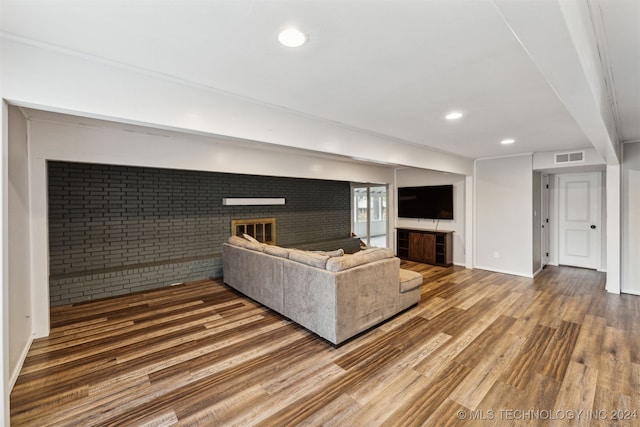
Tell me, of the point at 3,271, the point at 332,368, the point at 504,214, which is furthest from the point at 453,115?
the point at 3,271

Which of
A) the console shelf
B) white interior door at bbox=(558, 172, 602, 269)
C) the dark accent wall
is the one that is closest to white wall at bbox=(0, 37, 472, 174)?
the dark accent wall

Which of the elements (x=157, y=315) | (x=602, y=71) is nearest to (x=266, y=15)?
(x=602, y=71)

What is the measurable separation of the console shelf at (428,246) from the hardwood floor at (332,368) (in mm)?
2348

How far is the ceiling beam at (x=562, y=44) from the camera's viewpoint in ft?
3.07

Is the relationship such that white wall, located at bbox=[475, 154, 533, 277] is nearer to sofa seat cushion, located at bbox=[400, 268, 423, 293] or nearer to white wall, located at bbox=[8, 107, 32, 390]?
sofa seat cushion, located at bbox=[400, 268, 423, 293]

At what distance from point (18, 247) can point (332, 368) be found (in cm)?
297

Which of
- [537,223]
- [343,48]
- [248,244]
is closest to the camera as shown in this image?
[343,48]

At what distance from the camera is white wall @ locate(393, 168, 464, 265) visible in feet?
20.3

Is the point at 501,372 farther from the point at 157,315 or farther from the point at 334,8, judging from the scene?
the point at 157,315

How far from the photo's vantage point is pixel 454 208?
Result: 20.6 feet

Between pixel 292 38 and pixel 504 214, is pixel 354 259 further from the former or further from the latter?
pixel 504 214

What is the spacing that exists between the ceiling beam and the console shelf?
4403mm

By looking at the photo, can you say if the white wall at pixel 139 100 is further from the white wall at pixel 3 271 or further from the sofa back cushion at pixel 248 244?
the sofa back cushion at pixel 248 244


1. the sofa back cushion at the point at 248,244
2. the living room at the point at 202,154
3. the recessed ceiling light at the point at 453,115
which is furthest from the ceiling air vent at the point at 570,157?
the sofa back cushion at the point at 248,244
